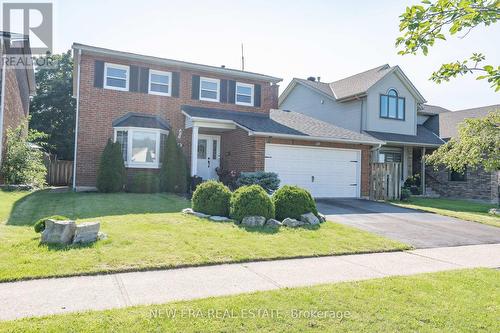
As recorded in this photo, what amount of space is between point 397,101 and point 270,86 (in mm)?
8629

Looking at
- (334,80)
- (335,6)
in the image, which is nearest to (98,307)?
(335,6)

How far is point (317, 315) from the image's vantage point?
3988 mm

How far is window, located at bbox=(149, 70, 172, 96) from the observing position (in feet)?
54.7

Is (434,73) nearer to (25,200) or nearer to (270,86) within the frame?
(25,200)

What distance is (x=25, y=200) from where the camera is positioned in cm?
1160

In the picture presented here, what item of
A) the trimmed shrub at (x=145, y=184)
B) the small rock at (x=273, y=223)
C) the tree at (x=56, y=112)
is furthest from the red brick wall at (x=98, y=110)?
the tree at (x=56, y=112)

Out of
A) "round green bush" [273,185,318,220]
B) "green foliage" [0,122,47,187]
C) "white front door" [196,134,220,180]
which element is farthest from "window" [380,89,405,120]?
"green foliage" [0,122,47,187]

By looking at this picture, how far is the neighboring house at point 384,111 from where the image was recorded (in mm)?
21500

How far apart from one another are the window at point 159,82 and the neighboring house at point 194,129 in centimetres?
4

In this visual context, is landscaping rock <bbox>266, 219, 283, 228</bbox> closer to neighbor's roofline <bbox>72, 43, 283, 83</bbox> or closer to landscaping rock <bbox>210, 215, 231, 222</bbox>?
landscaping rock <bbox>210, 215, 231, 222</bbox>

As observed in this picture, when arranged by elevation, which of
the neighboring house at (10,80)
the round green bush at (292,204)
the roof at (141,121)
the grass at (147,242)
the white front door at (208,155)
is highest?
the neighboring house at (10,80)

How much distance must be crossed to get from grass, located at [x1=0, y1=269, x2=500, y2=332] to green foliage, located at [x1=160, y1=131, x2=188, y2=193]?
1111 cm

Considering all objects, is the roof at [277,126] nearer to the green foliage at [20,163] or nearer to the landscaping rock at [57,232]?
the green foliage at [20,163]

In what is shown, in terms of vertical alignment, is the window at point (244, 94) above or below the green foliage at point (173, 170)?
above
